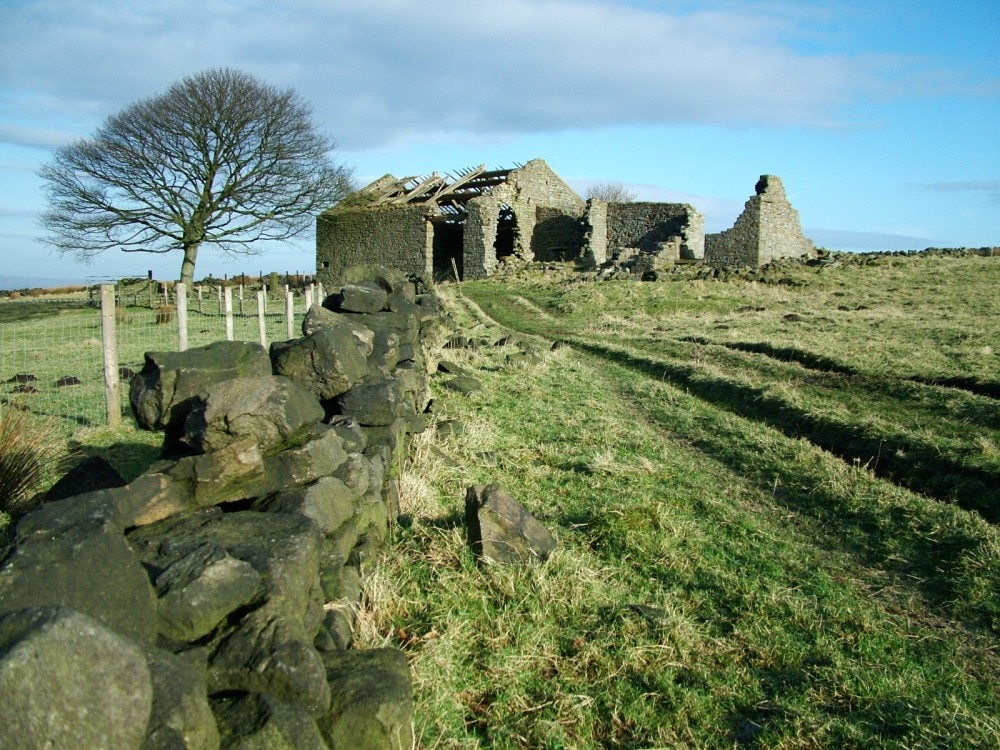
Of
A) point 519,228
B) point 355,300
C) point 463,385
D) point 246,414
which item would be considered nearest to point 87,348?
point 355,300

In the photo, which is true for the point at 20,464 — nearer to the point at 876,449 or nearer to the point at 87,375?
the point at 87,375

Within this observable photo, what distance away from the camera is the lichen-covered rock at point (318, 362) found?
19.1ft

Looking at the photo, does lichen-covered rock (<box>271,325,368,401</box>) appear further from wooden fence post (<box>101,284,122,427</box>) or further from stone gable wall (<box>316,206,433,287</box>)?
stone gable wall (<box>316,206,433,287</box>)

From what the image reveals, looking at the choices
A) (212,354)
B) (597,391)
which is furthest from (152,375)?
(597,391)

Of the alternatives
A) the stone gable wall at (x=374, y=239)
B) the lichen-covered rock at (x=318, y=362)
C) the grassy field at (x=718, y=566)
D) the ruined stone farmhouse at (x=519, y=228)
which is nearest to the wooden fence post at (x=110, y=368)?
the lichen-covered rock at (x=318, y=362)

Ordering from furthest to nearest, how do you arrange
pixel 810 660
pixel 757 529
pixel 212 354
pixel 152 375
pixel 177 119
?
pixel 177 119
pixel 757 529
pixel 212 354
pixel 152 375
pixel 810 660

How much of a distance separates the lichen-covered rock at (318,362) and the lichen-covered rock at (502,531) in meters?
1.44

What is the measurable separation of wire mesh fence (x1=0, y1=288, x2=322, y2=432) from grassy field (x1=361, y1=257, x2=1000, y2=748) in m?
4.54

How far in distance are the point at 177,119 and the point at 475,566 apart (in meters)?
32.7

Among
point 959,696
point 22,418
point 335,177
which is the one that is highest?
point 335,177

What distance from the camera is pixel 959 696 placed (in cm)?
405

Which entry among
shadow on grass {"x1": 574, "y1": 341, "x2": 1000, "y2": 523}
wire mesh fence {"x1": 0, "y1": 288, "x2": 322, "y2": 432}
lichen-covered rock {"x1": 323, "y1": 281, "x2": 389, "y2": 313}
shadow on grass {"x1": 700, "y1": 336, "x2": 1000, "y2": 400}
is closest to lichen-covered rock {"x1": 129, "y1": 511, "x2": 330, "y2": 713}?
wire mesh fence {"x1": 0, "y1": 288, "x2": 322, "y2": 432}

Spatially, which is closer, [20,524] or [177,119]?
[20,524]

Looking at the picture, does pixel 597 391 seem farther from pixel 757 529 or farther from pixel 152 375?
pixel 152 375
